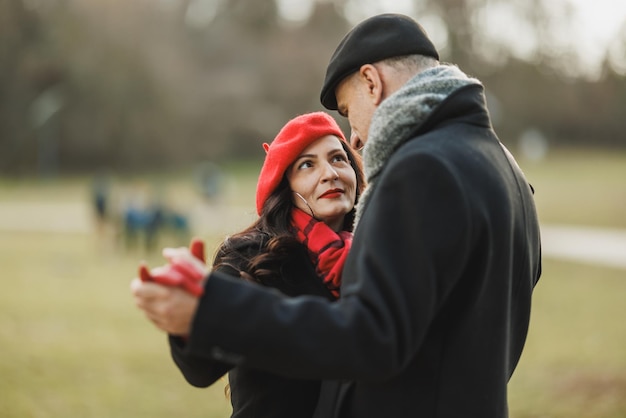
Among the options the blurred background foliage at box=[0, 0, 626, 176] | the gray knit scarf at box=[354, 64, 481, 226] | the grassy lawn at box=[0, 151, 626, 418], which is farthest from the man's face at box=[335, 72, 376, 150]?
the blurred background foliage at box=[0, 0, 626, 176]

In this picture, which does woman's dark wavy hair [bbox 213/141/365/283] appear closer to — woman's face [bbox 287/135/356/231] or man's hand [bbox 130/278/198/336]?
woman's face [bbox 287/135/356/231]

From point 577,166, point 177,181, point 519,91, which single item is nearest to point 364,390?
point 577,166

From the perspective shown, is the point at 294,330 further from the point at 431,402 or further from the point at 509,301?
the point at 509,301

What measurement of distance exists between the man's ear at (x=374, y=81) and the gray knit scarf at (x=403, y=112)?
9 cm

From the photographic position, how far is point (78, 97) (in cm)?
5138

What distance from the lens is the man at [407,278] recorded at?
1.67m

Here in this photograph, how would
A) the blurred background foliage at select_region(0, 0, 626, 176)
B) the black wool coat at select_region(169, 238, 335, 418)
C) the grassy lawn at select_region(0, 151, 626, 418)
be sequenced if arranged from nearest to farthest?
the black wool coat at select_region(169, 238, 335, 418) → the grassy lawn at select_region(0, 151, 626, 418) → the blurred background foliage at select_region(0, 0, 626, 176)

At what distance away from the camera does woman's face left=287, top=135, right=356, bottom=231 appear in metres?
2.75

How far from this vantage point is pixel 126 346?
9.50 meters

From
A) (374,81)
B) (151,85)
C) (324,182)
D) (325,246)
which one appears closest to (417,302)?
(374,81)

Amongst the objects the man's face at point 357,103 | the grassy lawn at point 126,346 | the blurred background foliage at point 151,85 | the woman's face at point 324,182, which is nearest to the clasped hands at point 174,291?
the man's face at point 357,103

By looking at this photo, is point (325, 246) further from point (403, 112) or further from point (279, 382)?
point (403, 112)

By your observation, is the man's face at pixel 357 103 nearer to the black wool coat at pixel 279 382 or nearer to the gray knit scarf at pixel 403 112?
the gray knit scarf at pixel 403 112

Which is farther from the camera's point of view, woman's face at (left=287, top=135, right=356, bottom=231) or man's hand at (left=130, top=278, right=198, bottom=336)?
woman's face at (left=287, top=135, right=356, bottom=231)
